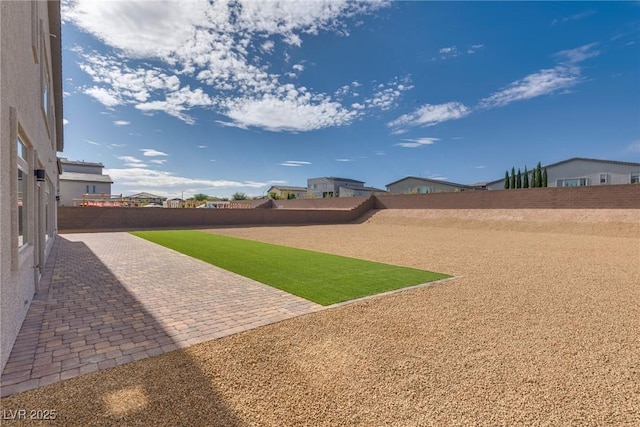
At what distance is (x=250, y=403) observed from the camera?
2.60m

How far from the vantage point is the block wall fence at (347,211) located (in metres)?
19.1

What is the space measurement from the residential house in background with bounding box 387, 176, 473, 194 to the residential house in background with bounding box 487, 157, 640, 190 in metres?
10.1

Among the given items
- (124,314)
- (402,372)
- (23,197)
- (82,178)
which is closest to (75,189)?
(82,178)

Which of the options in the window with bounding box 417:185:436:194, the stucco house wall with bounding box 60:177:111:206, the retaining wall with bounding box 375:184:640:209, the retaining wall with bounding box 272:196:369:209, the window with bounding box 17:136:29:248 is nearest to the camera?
the window with bounding box 17:136:29:248

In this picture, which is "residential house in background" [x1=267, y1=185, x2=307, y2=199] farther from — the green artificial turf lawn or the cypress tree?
the green artificial turf lawn

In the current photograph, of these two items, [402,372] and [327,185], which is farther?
[327,185]

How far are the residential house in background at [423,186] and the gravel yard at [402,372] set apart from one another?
3698 centimetres

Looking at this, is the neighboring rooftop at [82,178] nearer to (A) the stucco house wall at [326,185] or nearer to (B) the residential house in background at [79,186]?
(B) the residential house in background at [79,186]

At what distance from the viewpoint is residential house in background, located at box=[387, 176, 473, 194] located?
4112cm

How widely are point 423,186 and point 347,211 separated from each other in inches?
689

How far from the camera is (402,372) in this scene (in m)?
3.11

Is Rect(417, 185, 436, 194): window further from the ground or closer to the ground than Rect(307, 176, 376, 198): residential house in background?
closer to the ground

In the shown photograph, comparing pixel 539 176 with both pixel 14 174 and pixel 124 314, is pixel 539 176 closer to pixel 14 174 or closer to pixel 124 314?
pixel 124 314

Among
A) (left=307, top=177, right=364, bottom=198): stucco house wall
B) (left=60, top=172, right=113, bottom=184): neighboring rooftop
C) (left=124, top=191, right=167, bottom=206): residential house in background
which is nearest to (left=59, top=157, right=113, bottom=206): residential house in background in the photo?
(left=60, top=172, right=113, bottom=184): neighboring rooftop
